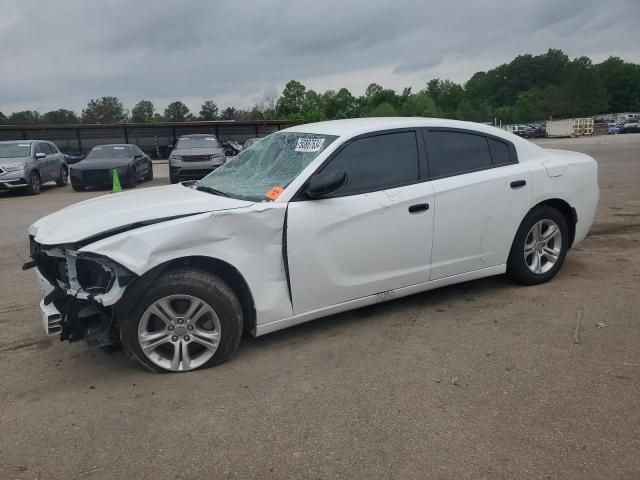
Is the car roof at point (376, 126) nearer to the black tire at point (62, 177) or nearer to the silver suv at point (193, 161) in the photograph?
the silver suv at point (193, 161)

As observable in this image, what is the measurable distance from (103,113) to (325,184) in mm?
120043

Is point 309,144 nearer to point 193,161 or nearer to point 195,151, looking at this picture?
point 193,161

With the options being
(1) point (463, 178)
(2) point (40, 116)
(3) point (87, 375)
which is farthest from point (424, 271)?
(2) point (40, 116)

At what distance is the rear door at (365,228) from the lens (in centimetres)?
376

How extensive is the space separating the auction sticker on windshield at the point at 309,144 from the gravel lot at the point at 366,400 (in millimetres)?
1398

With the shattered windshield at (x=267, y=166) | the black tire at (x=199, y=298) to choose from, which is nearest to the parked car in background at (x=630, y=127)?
the shattered windshield at (x=267, y=166)

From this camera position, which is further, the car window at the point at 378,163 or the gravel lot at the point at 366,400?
the car window at the point at 378,163

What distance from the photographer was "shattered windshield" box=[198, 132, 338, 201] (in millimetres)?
3982

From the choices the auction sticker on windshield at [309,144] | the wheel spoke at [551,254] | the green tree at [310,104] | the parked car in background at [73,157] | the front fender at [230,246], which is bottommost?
the wheel spoke at [551,254]

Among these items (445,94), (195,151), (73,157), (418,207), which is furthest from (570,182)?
(445,94)

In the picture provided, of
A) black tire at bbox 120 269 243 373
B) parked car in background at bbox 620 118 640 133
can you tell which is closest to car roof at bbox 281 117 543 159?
black tire at bbox 120 269 243 373

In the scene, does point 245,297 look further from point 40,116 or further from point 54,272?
point 40,116

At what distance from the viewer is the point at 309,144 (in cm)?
423

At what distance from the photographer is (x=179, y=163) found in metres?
16.3
